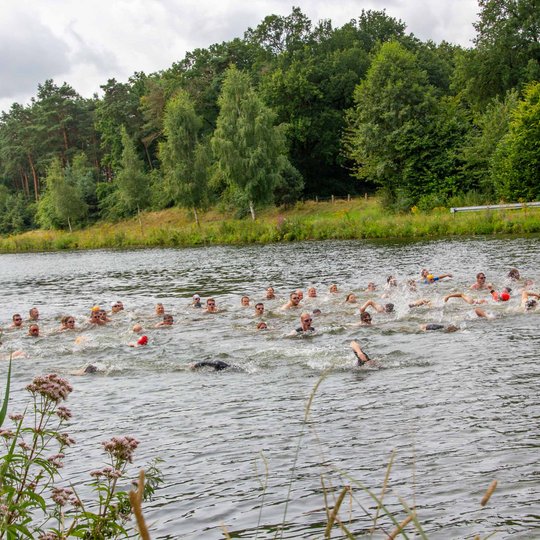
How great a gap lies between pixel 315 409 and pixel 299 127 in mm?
69055

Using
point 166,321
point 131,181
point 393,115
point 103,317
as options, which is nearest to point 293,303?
point 166,321

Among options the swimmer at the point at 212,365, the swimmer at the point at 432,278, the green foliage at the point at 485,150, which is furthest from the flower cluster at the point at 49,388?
the green foliage at the point at 485,150

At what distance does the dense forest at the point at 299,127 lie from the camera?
59.7 meters

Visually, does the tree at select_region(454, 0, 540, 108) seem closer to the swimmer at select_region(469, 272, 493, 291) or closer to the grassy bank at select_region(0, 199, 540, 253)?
the grassy bank at select_region(0, 199, 540, 253)

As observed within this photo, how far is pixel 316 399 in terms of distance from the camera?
13.8 meters

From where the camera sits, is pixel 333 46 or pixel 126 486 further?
pixel 333 46

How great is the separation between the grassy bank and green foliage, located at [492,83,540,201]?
4.67 metres

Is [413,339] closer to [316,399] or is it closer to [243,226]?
[316,399]

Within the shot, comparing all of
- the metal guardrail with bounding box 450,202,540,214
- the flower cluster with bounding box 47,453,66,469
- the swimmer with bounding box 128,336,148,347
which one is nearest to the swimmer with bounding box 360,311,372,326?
the swimmer with bounding box 128,336,148,347

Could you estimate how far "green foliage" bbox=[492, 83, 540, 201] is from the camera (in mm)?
51000

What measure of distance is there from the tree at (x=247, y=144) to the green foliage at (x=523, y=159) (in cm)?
2208

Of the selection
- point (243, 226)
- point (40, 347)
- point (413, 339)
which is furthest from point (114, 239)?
point (413, 339)

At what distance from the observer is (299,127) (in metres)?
79.8

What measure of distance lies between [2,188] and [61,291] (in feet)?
279
